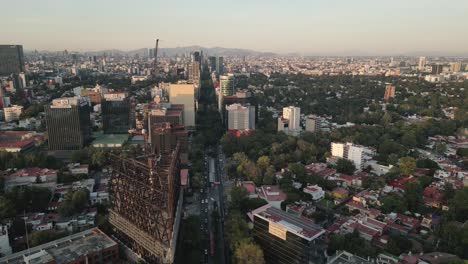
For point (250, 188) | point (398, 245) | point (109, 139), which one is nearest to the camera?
point (398, 245)

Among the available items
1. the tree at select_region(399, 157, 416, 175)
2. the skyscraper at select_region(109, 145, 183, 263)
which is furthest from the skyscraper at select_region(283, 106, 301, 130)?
the skyscraper at select_region(109, 145, 183, 263)

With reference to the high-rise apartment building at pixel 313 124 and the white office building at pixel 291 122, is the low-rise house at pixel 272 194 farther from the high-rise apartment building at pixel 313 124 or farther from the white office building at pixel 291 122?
the high-rise apartment building at pixel 313 124

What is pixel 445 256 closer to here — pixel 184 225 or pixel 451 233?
pixel 451 233

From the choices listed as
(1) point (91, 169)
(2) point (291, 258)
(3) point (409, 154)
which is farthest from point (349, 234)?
(1) point (91, 169)

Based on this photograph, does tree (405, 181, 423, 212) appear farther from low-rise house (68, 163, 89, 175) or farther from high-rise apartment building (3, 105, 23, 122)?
high-rise apartment building (3, 105, 23, 122)

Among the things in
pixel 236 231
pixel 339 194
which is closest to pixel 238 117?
pixel 339 194

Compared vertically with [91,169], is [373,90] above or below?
above

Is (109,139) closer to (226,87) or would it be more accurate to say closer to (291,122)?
(291,122)
